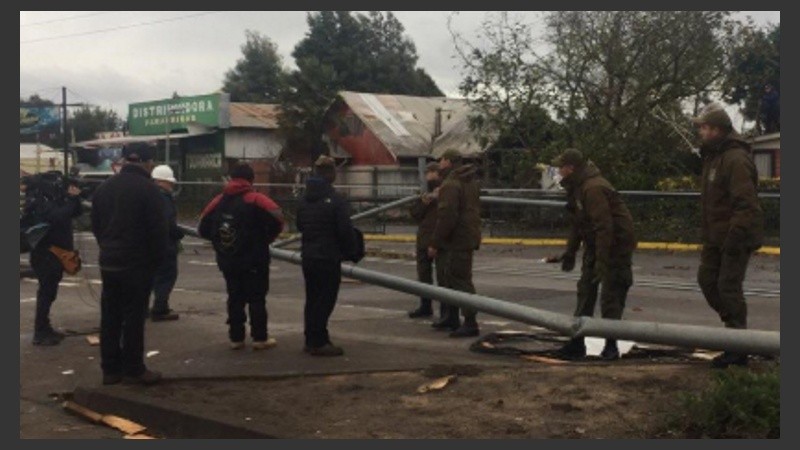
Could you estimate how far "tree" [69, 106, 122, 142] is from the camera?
7955 cm

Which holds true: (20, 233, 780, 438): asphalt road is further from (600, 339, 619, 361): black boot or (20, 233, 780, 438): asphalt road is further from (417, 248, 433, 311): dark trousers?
(600, 339, 619, 361): black boot

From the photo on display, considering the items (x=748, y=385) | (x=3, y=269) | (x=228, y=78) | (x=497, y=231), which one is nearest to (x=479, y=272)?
(x=497, y=231)

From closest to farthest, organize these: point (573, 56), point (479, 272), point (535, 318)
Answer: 1. point (535, 318)
2. point (479, 272)
3. point (573, 56)

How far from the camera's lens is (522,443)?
553 cm

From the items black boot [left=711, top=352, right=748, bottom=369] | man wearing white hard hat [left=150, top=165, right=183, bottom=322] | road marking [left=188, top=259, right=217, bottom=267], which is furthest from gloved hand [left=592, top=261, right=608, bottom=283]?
road marking [left=188, top=259, right=217, bottom=267]

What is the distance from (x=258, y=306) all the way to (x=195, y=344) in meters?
0.92

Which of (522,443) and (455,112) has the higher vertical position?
(455,112)

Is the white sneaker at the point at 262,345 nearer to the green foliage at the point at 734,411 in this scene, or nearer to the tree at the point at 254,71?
the green foliage at the point at 734,411

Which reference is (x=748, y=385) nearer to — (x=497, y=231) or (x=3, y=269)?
(x=3, y=269)

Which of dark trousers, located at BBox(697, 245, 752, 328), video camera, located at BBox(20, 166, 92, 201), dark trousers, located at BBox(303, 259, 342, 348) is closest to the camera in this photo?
dark trousers, located at BBox(697, 245, 752, 328)

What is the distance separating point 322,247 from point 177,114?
39948 mm

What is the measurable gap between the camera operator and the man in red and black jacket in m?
1.86

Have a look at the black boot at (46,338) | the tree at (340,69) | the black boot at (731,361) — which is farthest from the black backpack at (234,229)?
the tree at (340,69)

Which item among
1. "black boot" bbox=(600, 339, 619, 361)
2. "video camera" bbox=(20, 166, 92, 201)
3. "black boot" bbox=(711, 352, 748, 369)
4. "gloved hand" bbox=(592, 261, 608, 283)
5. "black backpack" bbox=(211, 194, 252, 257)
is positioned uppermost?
"video camera" bbox=(20, 166, 92, 201)
